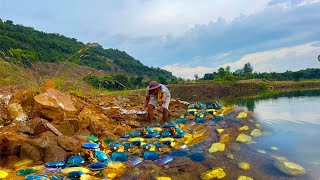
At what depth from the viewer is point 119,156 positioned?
4.51 meters

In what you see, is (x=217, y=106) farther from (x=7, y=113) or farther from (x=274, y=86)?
(x=274, y=86)

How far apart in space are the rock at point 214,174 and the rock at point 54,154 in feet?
6.16

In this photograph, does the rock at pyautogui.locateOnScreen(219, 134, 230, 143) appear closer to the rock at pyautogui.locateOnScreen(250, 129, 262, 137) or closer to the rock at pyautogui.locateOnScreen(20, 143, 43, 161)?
the rock at pyautogui.locateOnScreen(250, 129, 262, 137)

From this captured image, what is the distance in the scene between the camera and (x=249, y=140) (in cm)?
572

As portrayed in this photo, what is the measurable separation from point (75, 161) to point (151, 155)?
3.52 ft

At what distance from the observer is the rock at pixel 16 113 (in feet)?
18.1

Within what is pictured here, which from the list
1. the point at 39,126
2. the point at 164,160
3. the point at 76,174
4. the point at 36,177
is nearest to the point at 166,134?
the point at 164,160

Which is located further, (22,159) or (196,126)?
(196,126)

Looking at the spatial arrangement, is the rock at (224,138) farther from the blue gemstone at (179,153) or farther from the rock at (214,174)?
the rock at (214,174)

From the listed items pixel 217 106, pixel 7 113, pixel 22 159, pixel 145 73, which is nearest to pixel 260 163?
pixel 22 159

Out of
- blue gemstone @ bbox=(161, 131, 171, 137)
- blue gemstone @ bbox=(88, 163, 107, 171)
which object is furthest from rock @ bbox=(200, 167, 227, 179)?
blue gemstone @ bbox=(161, 131, 171, 137)

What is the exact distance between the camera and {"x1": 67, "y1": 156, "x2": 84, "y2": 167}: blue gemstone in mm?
4113

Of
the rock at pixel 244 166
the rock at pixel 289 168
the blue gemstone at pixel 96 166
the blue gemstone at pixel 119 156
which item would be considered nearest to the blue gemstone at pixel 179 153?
the blue gemstone at pixel 119 156

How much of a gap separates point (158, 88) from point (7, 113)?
343cm
